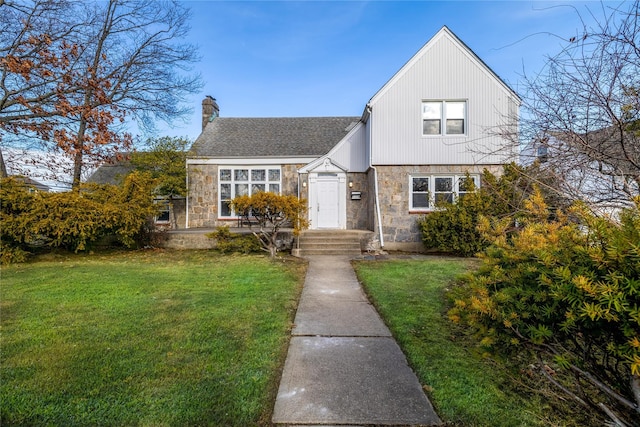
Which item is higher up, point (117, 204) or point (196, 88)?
point (196, 88)

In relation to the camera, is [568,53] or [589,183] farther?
[589,183]

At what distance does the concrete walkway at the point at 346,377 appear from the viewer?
246 centimetres

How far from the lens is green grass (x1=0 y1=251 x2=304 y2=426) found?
2.49 m

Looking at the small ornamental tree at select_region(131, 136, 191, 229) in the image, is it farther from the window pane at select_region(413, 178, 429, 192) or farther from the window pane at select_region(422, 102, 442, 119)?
the window pane at select_region(422, 102, 442, 119)

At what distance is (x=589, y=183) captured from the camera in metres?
3.21

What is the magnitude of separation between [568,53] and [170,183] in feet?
51.6

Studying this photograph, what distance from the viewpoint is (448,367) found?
3223 millimetres

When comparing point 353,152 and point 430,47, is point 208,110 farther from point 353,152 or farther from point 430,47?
point 430,47

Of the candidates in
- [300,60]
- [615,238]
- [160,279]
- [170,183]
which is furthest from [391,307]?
[170,183]

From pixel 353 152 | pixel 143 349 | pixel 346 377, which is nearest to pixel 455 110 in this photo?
pixel 353 152

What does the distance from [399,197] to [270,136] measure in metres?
8.73

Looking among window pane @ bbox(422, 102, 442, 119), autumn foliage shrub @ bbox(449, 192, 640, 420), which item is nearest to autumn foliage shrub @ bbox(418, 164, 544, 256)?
window pane @ bbox(422, 102, 442, 119)

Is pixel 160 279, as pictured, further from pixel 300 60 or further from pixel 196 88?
pixel 196 88

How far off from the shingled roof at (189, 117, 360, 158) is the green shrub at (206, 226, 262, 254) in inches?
240
